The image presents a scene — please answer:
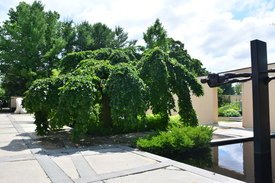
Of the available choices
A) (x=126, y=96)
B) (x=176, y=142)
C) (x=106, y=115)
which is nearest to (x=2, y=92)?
(x=106, y=115)

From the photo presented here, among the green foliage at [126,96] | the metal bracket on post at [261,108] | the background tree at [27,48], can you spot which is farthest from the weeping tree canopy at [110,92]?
the background tree at [27,48]

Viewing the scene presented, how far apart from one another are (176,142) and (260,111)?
654cm

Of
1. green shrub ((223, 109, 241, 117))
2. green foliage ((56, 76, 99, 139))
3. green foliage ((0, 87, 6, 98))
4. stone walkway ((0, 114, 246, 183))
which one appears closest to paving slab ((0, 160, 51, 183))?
stone walkway ((0, 114, 246, 183))

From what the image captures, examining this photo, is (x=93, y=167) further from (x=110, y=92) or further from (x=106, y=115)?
(x=106, y=115)

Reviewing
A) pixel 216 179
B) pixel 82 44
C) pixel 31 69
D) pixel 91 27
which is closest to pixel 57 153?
pixel 216 179

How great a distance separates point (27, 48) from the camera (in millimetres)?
30078

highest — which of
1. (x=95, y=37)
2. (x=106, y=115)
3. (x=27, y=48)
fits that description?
(x=95, y=37)

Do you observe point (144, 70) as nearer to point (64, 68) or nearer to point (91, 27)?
point (64, 68)

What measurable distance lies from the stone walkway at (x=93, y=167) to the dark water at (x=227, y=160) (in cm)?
117

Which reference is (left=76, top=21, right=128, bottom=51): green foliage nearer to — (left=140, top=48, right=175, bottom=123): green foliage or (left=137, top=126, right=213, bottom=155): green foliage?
(left=140, top=48, right=175, bottom=123): green foliage

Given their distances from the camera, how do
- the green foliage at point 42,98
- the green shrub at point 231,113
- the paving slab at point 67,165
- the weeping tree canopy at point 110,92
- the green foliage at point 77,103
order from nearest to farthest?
the paving slab at point 67,165
the green foliage at point 77,103
the weeping tree canopy at point 110,92
the green foliage at point 42,98
the green shrub at point 231,113

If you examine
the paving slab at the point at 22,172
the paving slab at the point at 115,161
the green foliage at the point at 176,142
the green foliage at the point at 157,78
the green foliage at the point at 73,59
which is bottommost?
the paving slab at the point at 22,172

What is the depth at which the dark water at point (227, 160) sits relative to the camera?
6.25 metres

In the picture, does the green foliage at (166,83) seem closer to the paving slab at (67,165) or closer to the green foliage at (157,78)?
the green foliage at (157,78)
